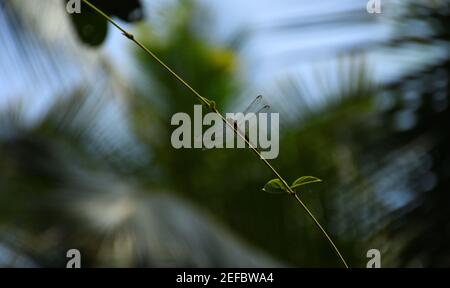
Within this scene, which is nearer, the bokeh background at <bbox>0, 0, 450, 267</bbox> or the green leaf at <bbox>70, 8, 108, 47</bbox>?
the green leaf at <bbox>70, 8, 108, 47</bbox>

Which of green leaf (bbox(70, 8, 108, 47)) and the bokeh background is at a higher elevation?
the bokeh background

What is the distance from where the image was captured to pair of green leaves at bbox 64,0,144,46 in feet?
2.86

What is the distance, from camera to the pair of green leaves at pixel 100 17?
871 millimetres

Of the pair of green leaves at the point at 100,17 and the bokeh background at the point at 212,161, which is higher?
the bokeh background at the point at 212,161

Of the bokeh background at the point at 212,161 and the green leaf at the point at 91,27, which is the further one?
the bokeh background at the point at 212,161

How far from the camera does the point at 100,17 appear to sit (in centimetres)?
87

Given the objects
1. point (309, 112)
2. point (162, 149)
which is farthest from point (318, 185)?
point (162, 149)

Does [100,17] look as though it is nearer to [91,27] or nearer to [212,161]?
[91,27]

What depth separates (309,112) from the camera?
11.3 feet

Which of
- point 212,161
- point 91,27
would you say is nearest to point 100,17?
point 91,27

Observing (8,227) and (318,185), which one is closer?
(318,185)
